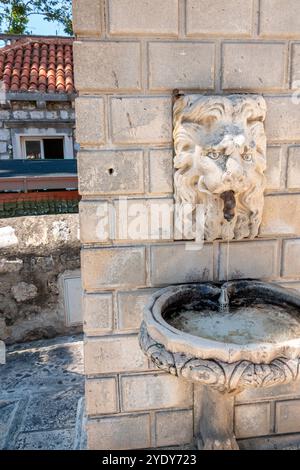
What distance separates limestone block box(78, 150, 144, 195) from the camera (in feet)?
6.54

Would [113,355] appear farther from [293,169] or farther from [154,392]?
[293,169]

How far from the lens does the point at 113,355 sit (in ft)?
7.31

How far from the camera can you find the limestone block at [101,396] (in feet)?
7.35

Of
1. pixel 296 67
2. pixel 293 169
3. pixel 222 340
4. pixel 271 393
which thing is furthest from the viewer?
pixel 271 393

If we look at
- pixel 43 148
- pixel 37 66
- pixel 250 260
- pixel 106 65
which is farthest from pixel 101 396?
pixel 37 66

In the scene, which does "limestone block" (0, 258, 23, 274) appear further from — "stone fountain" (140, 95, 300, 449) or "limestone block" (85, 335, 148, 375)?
"stone fountain" (140, 95, 300, 449)

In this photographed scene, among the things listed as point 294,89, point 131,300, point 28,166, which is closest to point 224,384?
point 131,300

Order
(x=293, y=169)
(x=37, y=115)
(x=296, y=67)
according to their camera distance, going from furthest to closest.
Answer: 1. (x=37, y=115)
2. (x=293, y=169)
3. (x=296, y=67)

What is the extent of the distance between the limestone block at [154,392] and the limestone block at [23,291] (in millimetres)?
1826

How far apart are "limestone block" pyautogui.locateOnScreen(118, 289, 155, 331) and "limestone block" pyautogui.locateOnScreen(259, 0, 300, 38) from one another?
1.48 m

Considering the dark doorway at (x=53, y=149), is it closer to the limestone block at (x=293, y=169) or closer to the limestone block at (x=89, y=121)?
the limestone block at (x=89, y=121)

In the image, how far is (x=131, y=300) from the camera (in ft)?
7.15

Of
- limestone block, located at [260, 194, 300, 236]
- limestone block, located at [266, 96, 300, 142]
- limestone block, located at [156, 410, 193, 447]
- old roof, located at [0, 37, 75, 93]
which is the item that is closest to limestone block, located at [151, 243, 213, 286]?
limestone block, located at [260, 194, 300, 236]

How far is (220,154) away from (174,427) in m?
1.62
